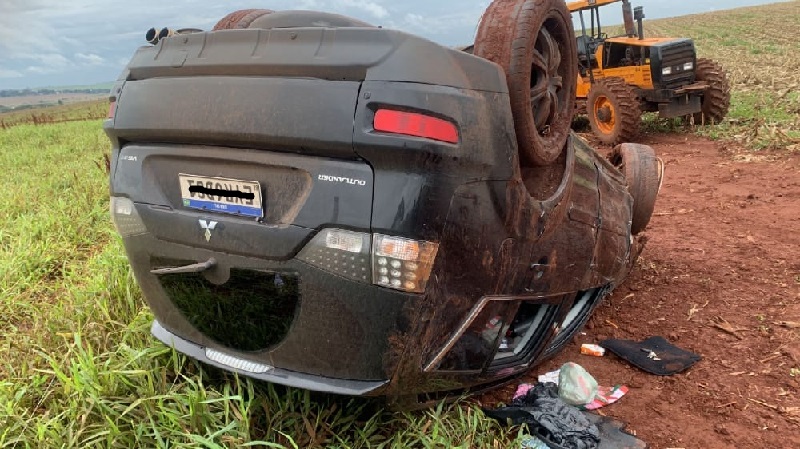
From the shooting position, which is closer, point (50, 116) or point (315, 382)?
point (315, 382)

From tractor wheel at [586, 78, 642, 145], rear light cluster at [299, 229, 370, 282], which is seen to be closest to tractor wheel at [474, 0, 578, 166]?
rear light cluster at [299, 229, 370, 282]

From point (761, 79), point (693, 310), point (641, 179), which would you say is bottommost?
point (761, 79)

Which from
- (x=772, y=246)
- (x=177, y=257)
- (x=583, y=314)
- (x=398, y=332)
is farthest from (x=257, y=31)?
(x=772, y=246)

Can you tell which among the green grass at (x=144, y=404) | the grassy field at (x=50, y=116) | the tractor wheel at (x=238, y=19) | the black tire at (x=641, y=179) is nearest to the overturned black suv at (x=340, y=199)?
the green grass at (x=144, y=404)

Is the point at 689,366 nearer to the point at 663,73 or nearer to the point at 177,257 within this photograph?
the point at 177,257

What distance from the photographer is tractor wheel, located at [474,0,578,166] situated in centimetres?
204

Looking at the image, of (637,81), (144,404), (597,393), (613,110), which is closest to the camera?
(144,404)

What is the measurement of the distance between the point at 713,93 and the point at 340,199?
9.93m

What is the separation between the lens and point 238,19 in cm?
279

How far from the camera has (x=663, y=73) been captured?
373 inches

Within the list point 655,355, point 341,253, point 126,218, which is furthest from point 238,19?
point 655,355

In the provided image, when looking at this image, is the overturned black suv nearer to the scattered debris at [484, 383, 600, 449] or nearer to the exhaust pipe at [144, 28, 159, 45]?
the exhaust pipe at [144, 28, 159, 45]

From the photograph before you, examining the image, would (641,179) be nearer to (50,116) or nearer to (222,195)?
(222,195)

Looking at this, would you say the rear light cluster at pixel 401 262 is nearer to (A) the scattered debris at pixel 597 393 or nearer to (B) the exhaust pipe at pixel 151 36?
(A) the scattered debris at pixel 597 393
